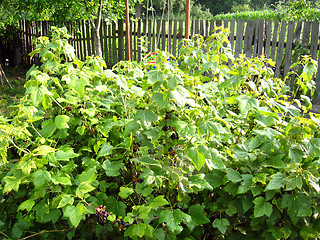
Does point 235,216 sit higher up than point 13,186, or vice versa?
point 13,186

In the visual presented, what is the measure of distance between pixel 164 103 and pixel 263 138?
0.56 metres

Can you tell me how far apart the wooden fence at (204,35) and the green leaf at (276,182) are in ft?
11.4

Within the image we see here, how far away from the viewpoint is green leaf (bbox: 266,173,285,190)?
4.17 feet

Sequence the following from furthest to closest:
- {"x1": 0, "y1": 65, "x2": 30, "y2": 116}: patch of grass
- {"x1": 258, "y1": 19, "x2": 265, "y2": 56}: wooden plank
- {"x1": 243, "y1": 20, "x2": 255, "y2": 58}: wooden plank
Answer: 1. {"x1": 243, "y1": 20, "x2": 255, "y2": 58}: wooden plank
2. {"x1": 258, "y1": 19, "x2": 265, "y2": 56}: wooden plank
3. {"x1": 0, "y1": 65, "x2": 30, "y2": 116}: patch of grass

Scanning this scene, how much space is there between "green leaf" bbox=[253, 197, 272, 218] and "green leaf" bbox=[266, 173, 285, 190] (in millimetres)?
101

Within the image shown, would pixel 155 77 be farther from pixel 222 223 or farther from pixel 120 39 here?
pixel 120 39

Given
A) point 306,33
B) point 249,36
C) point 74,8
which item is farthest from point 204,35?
point 74,8

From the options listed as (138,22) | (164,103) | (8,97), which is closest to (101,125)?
(164,103)

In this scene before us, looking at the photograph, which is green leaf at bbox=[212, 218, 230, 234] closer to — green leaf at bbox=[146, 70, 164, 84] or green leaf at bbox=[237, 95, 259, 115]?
green leaf at bbox=[237, 95, 259, 115]

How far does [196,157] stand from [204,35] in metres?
7.30

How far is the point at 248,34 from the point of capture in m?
7.52

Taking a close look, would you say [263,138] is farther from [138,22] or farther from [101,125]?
[138,22]

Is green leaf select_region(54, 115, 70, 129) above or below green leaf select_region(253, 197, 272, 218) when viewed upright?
above

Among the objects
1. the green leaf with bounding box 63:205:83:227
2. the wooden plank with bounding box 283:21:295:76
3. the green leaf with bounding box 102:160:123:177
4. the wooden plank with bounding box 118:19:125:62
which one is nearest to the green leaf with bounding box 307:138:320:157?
the green leaf with bounding box 102:160:123:177
